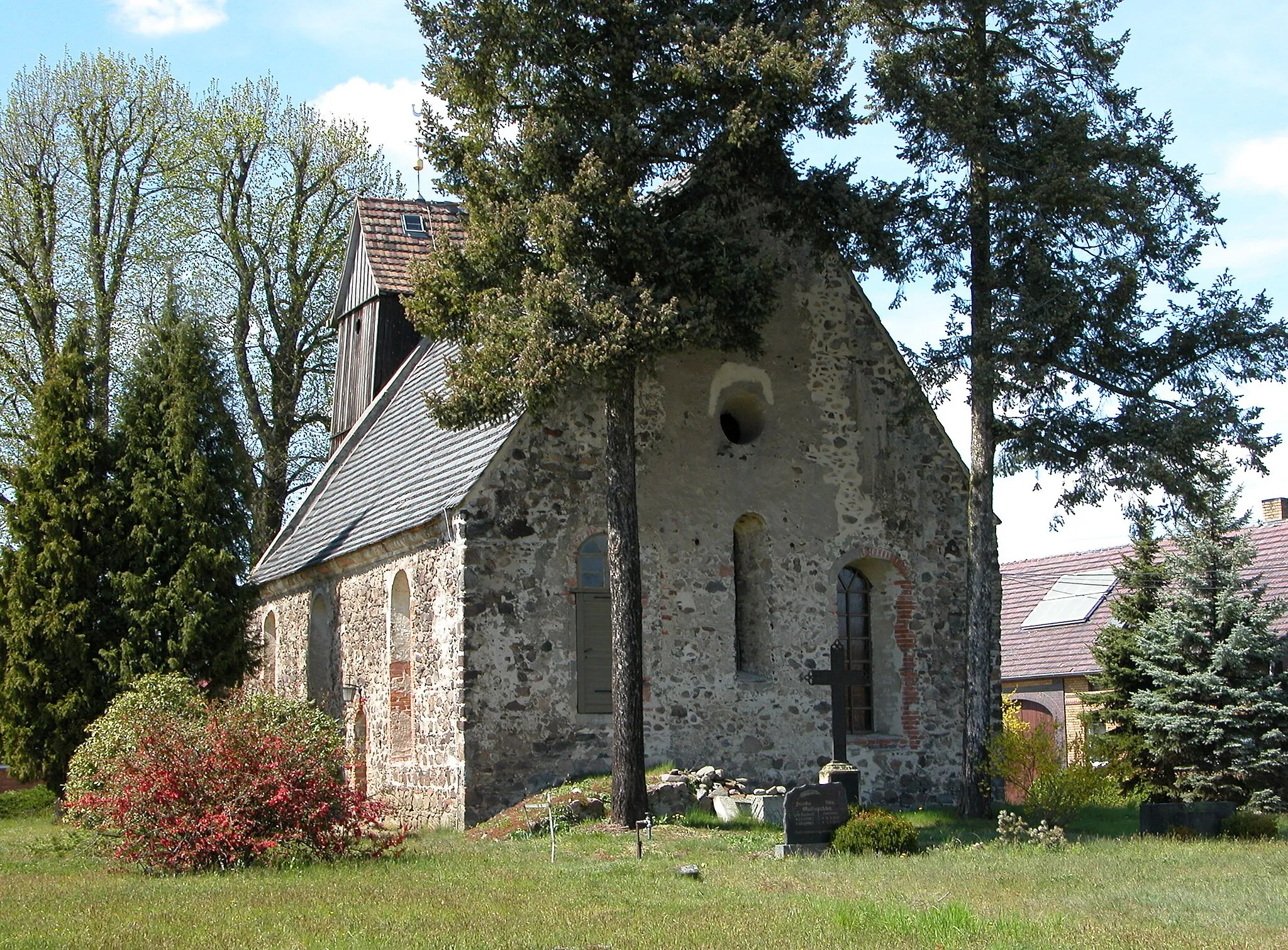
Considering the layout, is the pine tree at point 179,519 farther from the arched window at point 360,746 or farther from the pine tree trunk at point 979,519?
the pine tree trunk at point 979,519

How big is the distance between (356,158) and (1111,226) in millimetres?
22667

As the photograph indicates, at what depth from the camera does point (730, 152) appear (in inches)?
683

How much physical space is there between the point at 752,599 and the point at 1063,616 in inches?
609

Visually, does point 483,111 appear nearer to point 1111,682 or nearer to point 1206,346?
point 1206,346

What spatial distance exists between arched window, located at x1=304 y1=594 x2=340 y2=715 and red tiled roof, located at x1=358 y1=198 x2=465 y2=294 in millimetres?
7210

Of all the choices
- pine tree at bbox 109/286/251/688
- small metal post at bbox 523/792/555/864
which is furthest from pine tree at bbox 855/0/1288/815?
pine tree at bbox 109/286/251/688

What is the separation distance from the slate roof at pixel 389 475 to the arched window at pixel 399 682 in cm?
122

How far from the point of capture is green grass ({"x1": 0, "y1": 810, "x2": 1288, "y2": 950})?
9.50m

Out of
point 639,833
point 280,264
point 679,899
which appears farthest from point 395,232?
point 679,899

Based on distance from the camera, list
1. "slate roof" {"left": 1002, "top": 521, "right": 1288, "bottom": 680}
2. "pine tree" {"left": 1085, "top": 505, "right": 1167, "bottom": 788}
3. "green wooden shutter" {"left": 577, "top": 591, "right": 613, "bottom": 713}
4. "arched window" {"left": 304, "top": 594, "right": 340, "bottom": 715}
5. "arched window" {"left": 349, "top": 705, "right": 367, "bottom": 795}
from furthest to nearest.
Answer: "slate roof" {"left": 1002, "top": 521, "right": 1288, "bottom": 680}
"arched window" {"left": 304, "top": 594, "right": 340, "bottom": 715}
"pine tree" {"left": 1085, "top": 505, "right": 1167, "bottom": 788}
"arched window" {"left": 349, "top": 705, "right": 367, "bottom": 795}
"green wooden shutter" {"left": 577, "top": 591, "right": 613, "bottom": 713}

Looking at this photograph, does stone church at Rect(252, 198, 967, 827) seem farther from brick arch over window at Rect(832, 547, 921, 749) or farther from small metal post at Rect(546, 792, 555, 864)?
small metal post at Rect(546, 792, 555, 864)

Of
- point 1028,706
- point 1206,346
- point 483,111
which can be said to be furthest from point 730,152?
point 1028,706

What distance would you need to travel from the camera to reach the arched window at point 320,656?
23406mm

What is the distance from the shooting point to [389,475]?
75.5 feet
